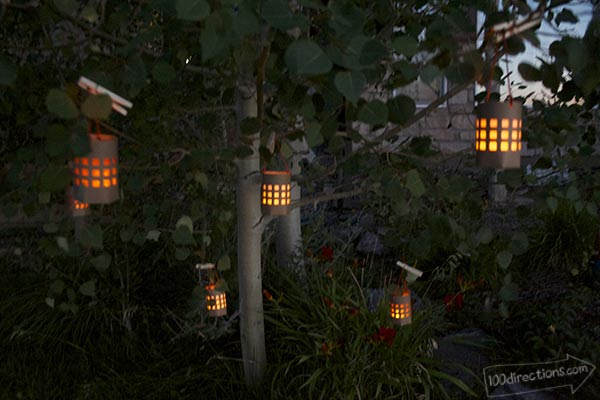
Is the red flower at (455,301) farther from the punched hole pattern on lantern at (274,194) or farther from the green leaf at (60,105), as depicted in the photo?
the green leaf at (60,105)

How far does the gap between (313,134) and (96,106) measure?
50 cm

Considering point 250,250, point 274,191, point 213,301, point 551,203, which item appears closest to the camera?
point 551,203

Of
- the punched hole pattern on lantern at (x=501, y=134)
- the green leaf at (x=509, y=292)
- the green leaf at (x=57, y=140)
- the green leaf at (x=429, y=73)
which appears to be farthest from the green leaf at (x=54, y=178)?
the green leaf at (x=509, y=292)

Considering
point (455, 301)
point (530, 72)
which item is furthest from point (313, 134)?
point (455, 301)

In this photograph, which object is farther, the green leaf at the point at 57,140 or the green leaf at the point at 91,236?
the green leaf at the point at 91,236

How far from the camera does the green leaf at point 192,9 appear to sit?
1.08 metres

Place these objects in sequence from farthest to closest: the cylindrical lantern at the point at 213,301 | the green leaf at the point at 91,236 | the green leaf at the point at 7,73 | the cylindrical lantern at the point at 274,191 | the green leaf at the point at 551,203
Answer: the cylindrical lantern at the point at 213,301
the cylindrical lantern at the point at 274,191
the green leaf at the point at 551,203
the green leaf at the point at 91,236
the green leaf at the point at 7,73

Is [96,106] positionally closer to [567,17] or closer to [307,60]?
[307,60]

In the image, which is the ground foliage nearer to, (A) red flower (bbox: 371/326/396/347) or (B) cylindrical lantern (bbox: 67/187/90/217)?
(B) cylindrical lantern (bbox: 67/187/90/217)

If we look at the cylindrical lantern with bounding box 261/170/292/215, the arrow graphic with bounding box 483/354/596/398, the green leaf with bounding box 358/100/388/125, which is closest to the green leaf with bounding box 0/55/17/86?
the green leaf with bounding box 358/100/388/125

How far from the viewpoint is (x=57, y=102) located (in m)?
1.23

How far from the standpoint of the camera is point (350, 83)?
3.82 feet

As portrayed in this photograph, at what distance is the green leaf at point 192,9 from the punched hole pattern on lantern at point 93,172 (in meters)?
0.68

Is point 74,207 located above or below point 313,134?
below
